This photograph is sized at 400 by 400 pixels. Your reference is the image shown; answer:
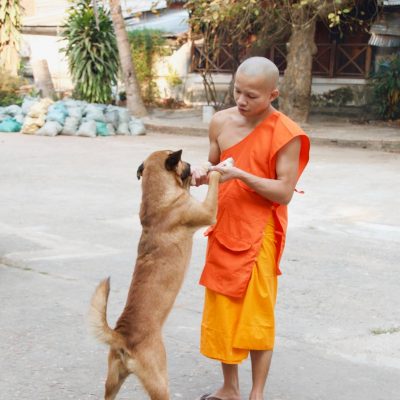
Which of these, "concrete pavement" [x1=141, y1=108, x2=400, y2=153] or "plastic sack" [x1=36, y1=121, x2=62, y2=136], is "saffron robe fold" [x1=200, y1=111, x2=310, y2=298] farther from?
"plastic sack" [x1=36, y1=121, x2=62, y2=136]

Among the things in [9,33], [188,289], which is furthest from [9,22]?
[188,289]

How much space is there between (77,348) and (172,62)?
20.9m

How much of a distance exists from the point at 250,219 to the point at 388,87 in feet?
55.3

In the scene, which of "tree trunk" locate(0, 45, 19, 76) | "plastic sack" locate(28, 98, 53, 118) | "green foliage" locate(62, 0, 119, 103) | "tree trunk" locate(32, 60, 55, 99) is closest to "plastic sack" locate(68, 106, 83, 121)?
"plastic sack" locate(28, 98, 53, 118)

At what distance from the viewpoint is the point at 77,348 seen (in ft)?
15.0

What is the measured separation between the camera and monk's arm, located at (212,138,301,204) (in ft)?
11.4

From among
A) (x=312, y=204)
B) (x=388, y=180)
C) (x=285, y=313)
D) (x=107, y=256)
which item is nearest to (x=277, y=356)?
(x=285, y=313)

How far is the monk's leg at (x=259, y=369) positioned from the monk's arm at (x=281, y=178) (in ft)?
2.48

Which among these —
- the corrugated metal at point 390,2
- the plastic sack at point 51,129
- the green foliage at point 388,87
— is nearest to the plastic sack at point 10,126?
the plastic sack at point 51,129

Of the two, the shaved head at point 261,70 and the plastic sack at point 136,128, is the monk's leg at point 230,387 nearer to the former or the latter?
the shaved head at point 261,70

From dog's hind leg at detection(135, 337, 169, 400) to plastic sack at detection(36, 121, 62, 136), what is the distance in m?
14.9

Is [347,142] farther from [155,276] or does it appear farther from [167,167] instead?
[155,276]

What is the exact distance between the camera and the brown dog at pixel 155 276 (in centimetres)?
319

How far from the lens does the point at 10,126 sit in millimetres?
18625
